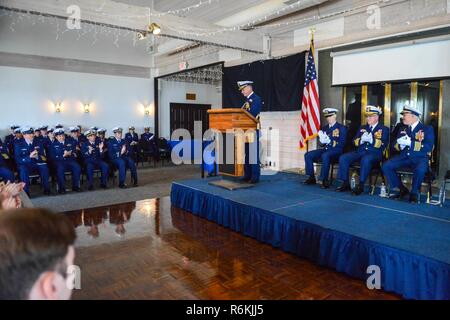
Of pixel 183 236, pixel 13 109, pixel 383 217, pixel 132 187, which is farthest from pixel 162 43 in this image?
pixel 383 217

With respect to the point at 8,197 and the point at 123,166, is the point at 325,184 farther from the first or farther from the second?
the point at 123,166

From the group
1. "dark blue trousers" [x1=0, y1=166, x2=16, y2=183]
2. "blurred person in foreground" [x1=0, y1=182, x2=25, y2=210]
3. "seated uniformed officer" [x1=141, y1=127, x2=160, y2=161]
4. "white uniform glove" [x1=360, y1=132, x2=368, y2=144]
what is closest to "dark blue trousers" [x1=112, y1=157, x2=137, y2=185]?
"dark blue trousers" [x1=0, y1=166, x2=16, y2=183]

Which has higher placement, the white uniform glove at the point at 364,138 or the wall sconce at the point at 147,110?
the wall sconce at the point at 147,110

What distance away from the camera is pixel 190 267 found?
309 centimetres

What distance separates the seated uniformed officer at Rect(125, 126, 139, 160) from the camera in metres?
10.3

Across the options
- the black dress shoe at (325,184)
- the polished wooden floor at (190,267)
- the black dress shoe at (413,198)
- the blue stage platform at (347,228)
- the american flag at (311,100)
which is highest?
the american flag at (311,100)

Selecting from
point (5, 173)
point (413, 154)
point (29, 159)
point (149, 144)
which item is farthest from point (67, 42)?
point (413, 154)

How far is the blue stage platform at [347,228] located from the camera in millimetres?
2510

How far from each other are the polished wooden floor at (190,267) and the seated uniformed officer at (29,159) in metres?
2.48

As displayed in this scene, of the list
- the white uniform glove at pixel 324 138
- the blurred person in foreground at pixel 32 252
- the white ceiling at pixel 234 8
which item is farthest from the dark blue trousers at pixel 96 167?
the blurred person in foreground at pixel 32 252

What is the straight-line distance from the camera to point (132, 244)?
3.72 meters

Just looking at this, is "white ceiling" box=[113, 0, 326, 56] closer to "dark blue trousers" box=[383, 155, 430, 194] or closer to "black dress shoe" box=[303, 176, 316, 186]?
"black dress shoe" box=[303, 176, 316, 186]

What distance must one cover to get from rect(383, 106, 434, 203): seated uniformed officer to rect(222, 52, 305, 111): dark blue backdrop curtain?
8.93 ft

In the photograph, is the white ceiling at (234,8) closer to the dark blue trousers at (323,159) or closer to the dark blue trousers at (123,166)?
the dark blue trousers at (323,159)
